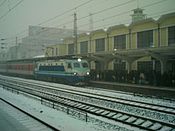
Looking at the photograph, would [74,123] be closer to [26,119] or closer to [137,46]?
[26,119]

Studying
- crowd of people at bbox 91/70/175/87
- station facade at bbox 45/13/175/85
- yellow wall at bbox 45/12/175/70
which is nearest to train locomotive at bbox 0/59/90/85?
station facade at bbox 45/13/175/85

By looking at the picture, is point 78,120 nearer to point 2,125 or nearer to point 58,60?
point 2,125

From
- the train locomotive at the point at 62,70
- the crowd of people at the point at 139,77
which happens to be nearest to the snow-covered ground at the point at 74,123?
the crowd of people at the point at 139,77

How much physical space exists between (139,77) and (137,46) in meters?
12.1

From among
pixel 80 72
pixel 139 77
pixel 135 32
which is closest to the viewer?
pixel 139 77

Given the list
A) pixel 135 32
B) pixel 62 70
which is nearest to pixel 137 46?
pixel 135 32

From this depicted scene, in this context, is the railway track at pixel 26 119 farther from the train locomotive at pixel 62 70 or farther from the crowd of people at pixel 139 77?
the train locomotive at pixel 62 70

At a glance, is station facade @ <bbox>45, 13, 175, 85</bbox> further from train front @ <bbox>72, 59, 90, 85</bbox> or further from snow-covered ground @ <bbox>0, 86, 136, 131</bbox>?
snow-covered ground @ <bbox>0, 86, 136, 131</bbox>

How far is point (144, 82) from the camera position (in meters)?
30.6

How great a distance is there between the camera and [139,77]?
31.5 m

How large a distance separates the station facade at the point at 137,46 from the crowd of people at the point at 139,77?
1.00m

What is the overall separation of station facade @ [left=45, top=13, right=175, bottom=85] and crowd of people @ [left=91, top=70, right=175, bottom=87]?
39.4 inches

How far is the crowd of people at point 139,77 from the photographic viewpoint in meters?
27.7

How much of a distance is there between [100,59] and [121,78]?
191 inches
